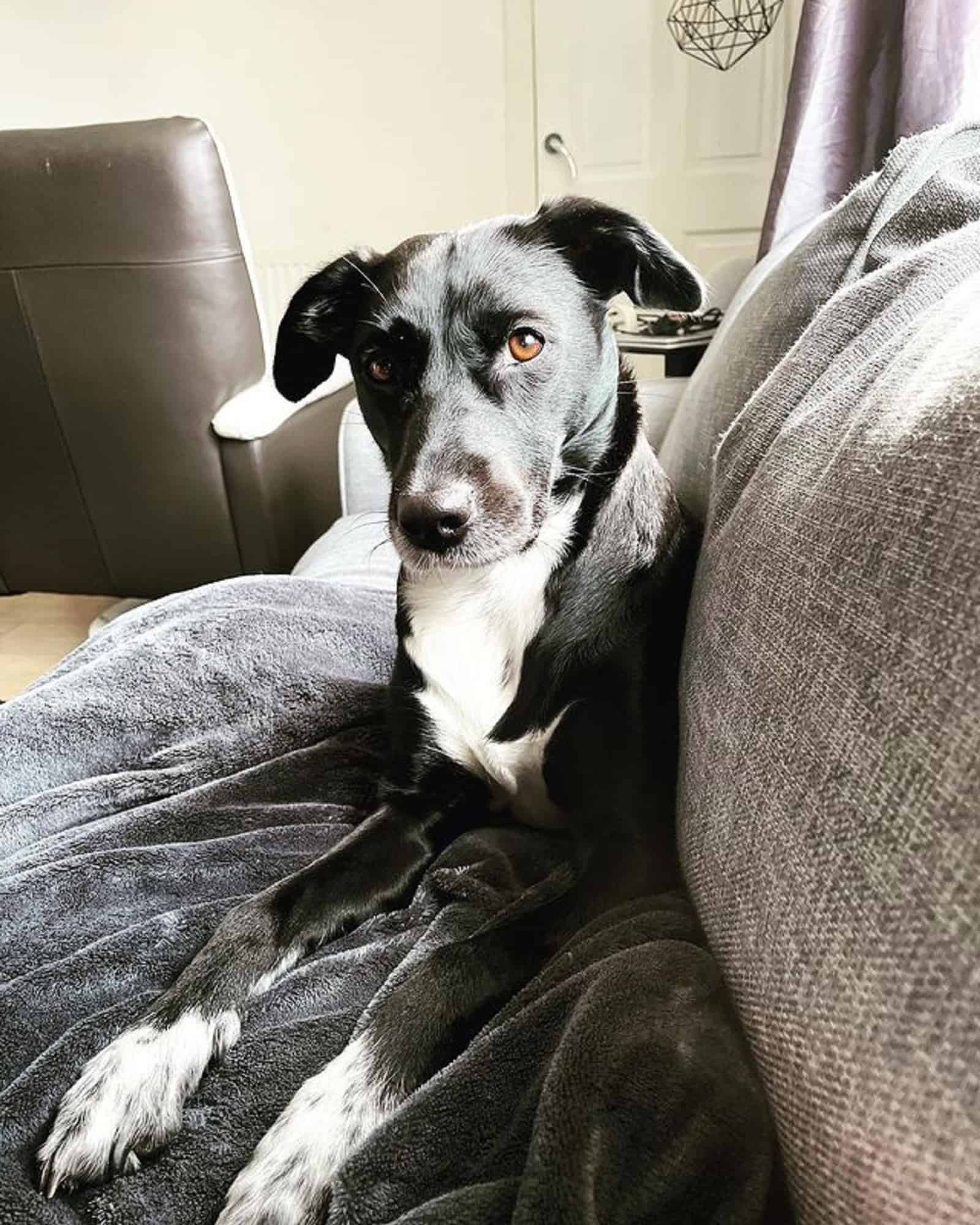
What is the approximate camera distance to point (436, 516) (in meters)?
0.94

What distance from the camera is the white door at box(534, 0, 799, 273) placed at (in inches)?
142

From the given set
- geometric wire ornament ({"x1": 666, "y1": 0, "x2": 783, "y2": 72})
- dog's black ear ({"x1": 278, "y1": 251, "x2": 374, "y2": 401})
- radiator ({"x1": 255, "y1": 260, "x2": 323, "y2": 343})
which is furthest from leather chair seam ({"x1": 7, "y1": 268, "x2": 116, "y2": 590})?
geometric wire ornament ({"x1": 666, "y1": 0, "x2": 783, "y2": 72})

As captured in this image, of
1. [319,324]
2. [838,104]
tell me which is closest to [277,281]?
[838,104]

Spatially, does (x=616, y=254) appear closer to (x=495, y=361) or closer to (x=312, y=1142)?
(x=495, y=361)

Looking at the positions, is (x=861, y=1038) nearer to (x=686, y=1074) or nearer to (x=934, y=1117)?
(x=934, y=1117)

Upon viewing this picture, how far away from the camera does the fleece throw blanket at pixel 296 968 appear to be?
0.56 metres

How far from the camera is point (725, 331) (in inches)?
61.0

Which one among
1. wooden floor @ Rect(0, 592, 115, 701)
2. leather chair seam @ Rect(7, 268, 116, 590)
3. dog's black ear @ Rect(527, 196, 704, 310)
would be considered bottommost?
wooden floor @ Rect(0, 592, 115, 701)

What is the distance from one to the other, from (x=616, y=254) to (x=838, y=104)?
1.22m

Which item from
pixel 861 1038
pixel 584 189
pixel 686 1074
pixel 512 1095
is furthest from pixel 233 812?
pixel 584 189

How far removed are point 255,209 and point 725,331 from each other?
3.48 metres

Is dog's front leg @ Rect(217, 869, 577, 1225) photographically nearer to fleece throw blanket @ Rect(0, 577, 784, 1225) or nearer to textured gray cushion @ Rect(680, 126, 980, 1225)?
fleece throw blanket @ Rect(0, 577, 784, 1225)

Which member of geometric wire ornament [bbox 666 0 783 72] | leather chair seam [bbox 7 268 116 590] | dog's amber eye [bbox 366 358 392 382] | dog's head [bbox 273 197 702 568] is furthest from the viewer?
geometric wire ornament [bbox 666 0 783 72]

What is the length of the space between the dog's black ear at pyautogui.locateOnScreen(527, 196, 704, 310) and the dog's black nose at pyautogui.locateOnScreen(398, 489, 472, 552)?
0.36 m
